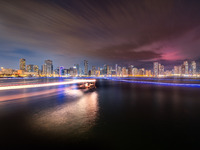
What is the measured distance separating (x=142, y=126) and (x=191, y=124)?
3404mm

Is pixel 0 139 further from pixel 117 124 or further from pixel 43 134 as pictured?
pixel 117 124

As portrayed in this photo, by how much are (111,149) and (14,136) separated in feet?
16.6

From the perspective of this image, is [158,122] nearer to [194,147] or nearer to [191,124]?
[191,124]

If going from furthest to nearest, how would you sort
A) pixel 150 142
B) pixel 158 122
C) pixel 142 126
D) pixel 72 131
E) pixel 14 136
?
pixel 158 122 → pixel 142 126 → pixel 72 131 → pixel 14 136 → pixel 150 142

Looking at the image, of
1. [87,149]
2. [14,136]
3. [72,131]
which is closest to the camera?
[87,149]

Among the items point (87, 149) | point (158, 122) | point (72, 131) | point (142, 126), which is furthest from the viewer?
point (158, 122)

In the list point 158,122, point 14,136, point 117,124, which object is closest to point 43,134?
point 14,136

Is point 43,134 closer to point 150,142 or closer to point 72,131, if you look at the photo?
point 72,131

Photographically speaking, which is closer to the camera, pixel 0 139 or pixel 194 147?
pixel 194 147

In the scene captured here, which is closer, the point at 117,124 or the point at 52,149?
the point at 52,149

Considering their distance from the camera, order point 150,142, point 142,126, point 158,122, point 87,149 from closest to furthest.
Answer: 1. point 87,149
2. point 150,142
3. point 142,126
4. point 158,122

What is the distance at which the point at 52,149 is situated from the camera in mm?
5016

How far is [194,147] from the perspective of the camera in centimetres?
524

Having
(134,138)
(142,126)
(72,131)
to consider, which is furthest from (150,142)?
(72,131)
